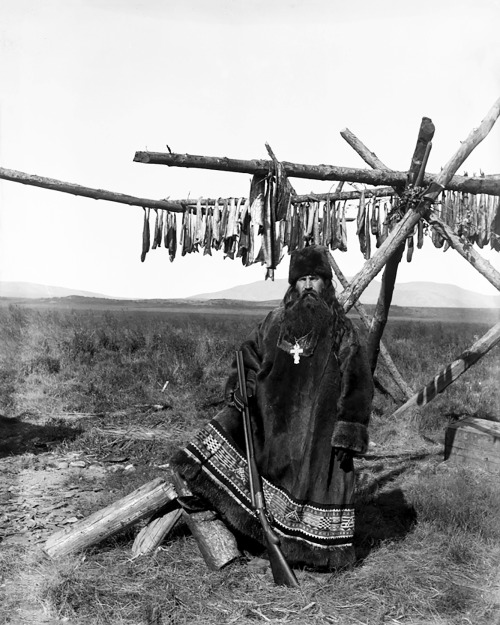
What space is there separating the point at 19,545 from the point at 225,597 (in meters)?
1.64

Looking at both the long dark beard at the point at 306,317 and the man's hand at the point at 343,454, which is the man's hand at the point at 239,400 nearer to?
the long dark beard at the point at 306,317

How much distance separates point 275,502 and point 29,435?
14.3 feet

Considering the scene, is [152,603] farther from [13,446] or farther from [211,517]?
[13,446]

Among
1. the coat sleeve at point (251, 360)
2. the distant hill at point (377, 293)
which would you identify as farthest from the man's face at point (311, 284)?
the distant hill at point (377, 293)

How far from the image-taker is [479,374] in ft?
40.1

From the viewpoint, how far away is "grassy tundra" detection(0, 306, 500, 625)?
12.2ft

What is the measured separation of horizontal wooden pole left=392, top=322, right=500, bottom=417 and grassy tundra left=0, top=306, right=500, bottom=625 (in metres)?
0.36

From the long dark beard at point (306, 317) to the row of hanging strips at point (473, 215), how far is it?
119 inches

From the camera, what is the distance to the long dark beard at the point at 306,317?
4.33 meters

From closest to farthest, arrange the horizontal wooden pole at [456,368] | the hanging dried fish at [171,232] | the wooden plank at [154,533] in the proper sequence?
the wooden plank at [154,533] < the horizontal wooden pole at [456,368] < the hanging dried fish at [171,232]

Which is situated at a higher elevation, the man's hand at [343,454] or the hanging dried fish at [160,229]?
the hanging dried fish at [160,229]

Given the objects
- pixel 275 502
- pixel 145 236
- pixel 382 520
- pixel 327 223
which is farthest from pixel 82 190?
pixel 382 520

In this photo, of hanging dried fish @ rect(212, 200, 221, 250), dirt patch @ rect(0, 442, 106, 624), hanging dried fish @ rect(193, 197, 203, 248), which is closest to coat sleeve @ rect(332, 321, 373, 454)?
dirt patch @ rect(0, 442, 106, 624)

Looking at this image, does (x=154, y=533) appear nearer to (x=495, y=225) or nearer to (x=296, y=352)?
(x=296, y=352)
